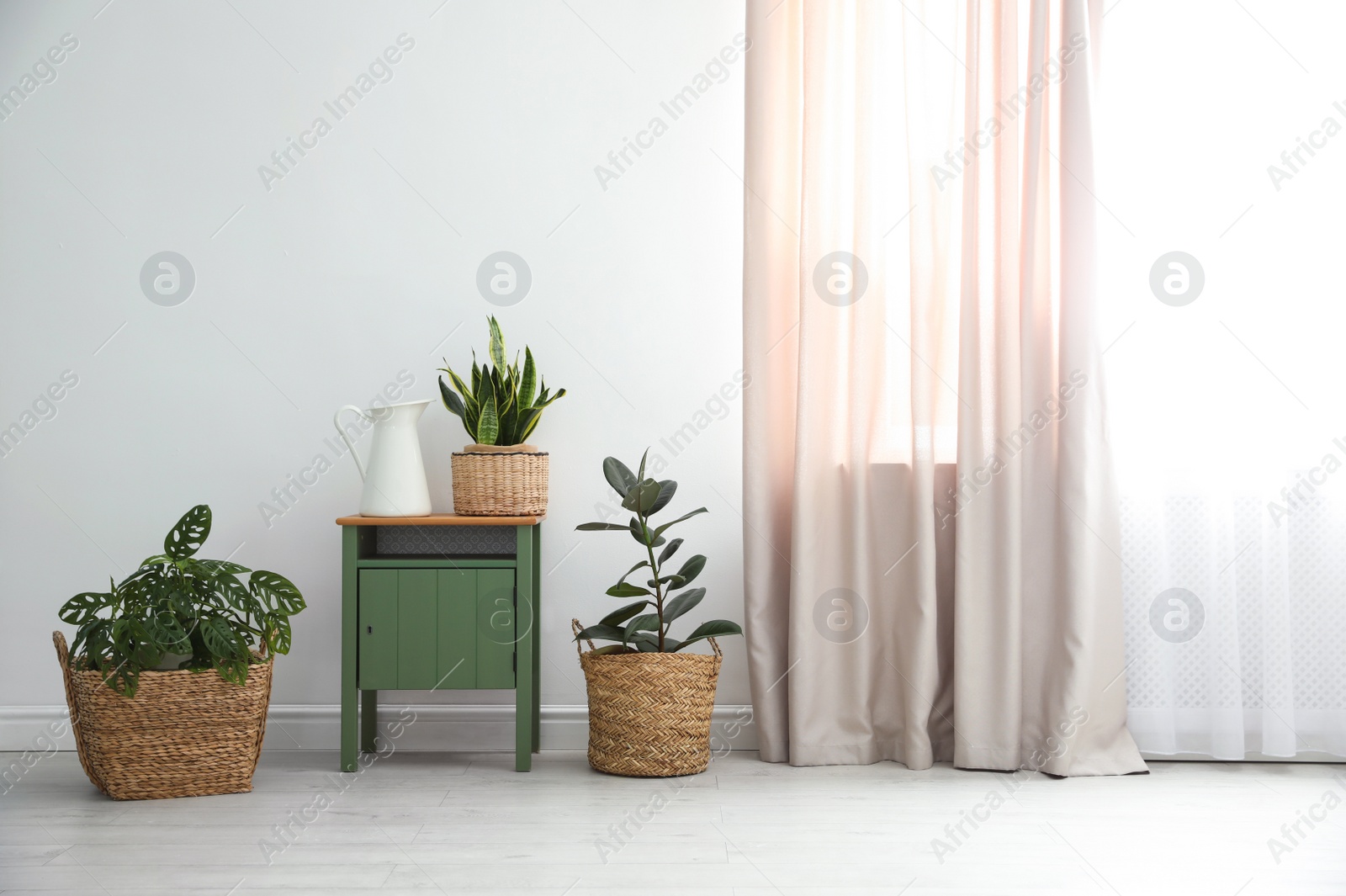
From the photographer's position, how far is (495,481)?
2.07m

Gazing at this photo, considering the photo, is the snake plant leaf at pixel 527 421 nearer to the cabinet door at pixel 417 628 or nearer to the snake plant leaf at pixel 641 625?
the cabinet door at pixel 417 628

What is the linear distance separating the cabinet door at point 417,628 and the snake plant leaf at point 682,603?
0.52 meters

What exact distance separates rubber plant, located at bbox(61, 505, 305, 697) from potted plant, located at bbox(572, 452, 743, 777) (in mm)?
693

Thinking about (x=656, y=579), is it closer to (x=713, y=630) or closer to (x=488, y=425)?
(x=713, y=630)

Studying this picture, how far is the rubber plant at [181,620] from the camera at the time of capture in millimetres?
1858

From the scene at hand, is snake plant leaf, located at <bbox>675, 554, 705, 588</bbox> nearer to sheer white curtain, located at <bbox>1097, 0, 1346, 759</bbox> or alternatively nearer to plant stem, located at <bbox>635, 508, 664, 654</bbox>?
plant stem, located at <bbox>635, 508, 664, 654</bbox>

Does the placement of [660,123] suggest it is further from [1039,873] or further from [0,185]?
[1039,873]

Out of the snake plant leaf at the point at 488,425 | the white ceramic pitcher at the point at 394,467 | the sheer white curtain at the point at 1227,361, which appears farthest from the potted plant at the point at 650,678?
the sheer white curtain at the point at 1227,361

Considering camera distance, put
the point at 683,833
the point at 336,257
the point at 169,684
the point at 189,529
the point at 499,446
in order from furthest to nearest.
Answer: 1. the point at 336,257
2. the point at 499,446
3. the point at 189,529
4. the point at 169,684
5. the point at 683,833

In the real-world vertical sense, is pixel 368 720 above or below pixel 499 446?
below

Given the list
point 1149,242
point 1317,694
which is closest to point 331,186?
point 1149,242

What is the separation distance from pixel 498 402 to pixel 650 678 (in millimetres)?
714

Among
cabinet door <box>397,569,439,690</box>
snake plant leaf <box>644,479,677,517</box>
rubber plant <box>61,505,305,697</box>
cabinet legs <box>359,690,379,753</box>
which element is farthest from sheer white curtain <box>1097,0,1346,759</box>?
rubber plant <box>61,505,305,697</box>

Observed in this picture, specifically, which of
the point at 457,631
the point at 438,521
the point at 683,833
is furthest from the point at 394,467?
the point at 683,833
